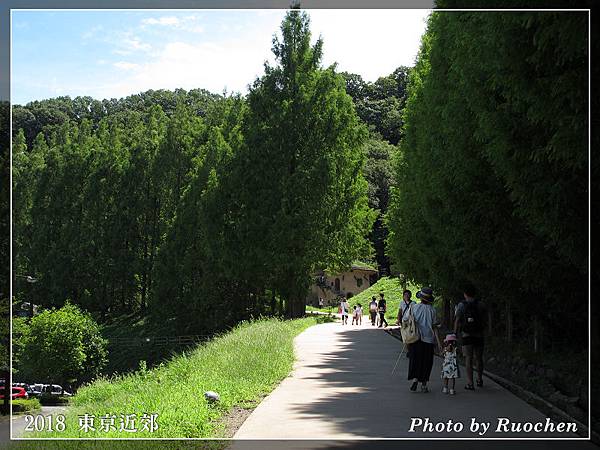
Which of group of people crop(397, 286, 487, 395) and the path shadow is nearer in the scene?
the path shadow

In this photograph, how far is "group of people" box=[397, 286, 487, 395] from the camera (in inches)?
438

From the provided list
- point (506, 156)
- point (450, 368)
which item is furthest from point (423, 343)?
point (506, 156)

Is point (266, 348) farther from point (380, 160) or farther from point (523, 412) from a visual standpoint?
point (380, 160)

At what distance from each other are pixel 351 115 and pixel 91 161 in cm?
2927

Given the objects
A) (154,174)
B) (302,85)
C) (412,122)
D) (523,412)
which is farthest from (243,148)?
(523,412)

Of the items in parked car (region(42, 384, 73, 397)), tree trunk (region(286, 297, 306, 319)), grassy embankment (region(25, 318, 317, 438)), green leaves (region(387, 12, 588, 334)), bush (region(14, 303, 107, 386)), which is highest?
green leaves (region(387, 12, 588, 334))

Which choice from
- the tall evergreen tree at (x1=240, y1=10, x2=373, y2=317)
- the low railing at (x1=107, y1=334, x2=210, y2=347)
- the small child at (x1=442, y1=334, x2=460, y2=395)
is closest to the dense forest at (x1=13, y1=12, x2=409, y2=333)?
the tall evergreen tree at (x1=240, y1=10, x2=373, y2=317)

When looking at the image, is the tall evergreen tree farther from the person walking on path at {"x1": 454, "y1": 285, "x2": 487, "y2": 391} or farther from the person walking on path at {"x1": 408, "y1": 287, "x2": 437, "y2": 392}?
the person walking on path at {"x1": 408, "y1": 287, "x2": 437, "y2": 392}

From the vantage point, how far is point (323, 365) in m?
15.5

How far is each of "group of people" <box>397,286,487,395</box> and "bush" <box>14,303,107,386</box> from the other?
34.6 meters

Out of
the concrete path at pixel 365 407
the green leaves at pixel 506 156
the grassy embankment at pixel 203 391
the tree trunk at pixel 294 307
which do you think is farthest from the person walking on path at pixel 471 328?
the tree trunk at pixel 294 307

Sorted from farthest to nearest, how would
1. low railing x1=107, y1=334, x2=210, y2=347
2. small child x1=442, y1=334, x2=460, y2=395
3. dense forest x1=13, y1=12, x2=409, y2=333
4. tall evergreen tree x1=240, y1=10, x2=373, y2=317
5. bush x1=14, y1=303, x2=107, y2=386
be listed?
1. low railing x1=107, y1=334, x2=210, y2=347
2. bush x1=14, y1=303, x2=107, y2=386
3. dense forest x1=13, y1=12, x2=409, y2=333
4. tall evergreen tree x1=240, y1=10, x2=373, y2=317
5. small child x1=442, y1=334, x2=460, y2=395

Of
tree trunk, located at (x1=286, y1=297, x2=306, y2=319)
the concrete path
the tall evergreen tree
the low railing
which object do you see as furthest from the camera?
the low railing

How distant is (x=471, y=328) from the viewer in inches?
464
